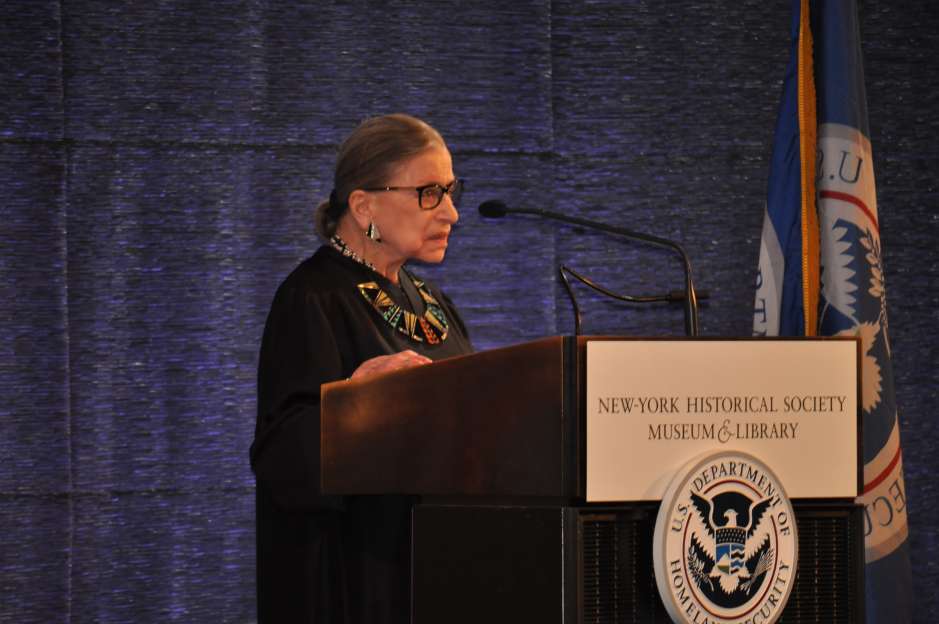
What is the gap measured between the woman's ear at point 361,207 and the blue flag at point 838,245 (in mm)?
1111

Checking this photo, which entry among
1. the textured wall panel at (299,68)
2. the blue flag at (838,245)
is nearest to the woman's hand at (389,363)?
Result: the blue flag at (838,245)

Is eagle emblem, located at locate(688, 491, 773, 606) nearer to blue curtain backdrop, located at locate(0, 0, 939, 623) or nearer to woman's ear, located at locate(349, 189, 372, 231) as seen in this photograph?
woman's ear, located at locate(349, 189, 372, 231)

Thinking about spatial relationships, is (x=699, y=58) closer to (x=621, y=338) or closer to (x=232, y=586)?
(x=232, y=586)

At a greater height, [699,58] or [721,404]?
[699,58]

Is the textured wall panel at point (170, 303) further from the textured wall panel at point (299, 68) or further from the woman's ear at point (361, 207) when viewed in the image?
the woman's ear at point (361, 207)

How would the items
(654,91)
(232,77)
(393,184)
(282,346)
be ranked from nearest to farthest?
1. (282,346)
2. (393,184)
3. (232,77)
4. (654,91)

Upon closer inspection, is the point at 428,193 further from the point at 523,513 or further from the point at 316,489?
the point at 523,513

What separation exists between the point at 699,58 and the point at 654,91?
0.15 m

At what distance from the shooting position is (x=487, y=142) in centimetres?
293

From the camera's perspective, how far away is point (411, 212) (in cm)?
192

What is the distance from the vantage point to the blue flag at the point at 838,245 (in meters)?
2.57

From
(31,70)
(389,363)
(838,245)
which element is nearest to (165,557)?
(31,70)

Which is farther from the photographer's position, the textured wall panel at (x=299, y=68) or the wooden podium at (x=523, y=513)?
the textured wall panel at (x=299, y=68)

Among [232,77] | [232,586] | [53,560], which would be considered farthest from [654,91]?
[53,560]
